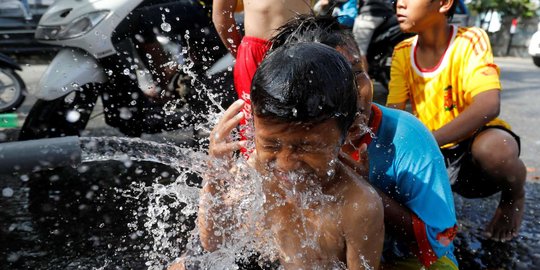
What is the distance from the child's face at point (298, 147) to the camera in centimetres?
140

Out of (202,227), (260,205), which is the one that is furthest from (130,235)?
(260,205)

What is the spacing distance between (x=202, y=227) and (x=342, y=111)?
73cm

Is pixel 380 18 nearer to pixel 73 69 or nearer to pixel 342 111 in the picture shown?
pixel 73 69

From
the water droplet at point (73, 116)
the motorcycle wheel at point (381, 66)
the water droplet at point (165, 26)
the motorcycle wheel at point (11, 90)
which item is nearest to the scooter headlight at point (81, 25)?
the water droplet at point (165, 26)

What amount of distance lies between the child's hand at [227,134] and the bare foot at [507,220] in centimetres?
155

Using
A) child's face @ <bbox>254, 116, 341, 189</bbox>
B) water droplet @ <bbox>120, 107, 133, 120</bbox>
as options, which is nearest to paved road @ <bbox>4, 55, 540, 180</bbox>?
Answer: water droplet @ <bbox>120, 107, 133, 120</bbox>

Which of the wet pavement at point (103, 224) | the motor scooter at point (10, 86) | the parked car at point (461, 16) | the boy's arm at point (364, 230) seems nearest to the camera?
the boy's arm at point (364, 230)

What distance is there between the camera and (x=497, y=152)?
2.35 m

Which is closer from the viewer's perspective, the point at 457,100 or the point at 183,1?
the point at 457,100

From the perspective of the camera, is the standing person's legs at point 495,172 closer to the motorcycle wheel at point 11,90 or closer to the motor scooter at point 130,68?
the motor scooter at point 130,68

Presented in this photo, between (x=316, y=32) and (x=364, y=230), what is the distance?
0.66m

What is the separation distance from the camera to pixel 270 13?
8.83ft

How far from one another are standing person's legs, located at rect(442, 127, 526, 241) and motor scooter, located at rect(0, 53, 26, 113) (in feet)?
14.9

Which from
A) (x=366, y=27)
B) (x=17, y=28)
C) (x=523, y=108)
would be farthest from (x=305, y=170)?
(x=17, y=28)
